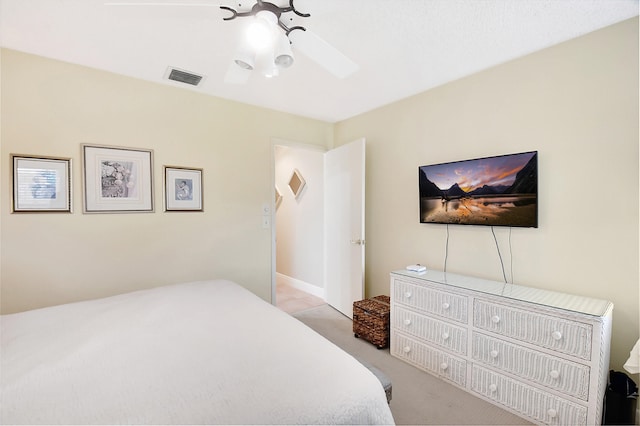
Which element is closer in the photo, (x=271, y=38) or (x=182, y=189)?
(x=271, y=38)

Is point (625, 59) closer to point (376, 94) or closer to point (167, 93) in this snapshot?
point (376, 94)

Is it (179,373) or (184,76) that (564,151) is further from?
(184,76)

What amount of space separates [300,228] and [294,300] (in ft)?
3.84

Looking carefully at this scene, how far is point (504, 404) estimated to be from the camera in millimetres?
1849

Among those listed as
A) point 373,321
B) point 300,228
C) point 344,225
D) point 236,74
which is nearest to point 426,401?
point 373,321

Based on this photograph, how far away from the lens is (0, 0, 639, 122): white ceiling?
1602mm

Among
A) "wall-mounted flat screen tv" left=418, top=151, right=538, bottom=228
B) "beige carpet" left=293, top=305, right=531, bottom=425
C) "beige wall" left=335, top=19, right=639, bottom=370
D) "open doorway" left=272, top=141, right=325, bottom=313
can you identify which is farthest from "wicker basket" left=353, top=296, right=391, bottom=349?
"open doorway" left=272, top=141, right=325, bottom=313

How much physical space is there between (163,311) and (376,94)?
104 inches

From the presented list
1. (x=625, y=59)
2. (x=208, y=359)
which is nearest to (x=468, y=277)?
(x=625, y=59)

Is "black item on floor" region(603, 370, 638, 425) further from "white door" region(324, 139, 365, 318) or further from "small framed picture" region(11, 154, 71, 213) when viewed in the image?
"small framed picture" region(11, 154, 71, 213)

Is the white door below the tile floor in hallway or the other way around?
the other way around

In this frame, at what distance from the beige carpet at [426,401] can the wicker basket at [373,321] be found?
0.10m

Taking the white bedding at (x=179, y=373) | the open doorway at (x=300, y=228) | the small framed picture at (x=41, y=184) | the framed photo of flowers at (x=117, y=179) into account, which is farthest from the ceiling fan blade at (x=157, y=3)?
the open doorway at (x=300, y=228)

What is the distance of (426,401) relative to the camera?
76.1 inches
